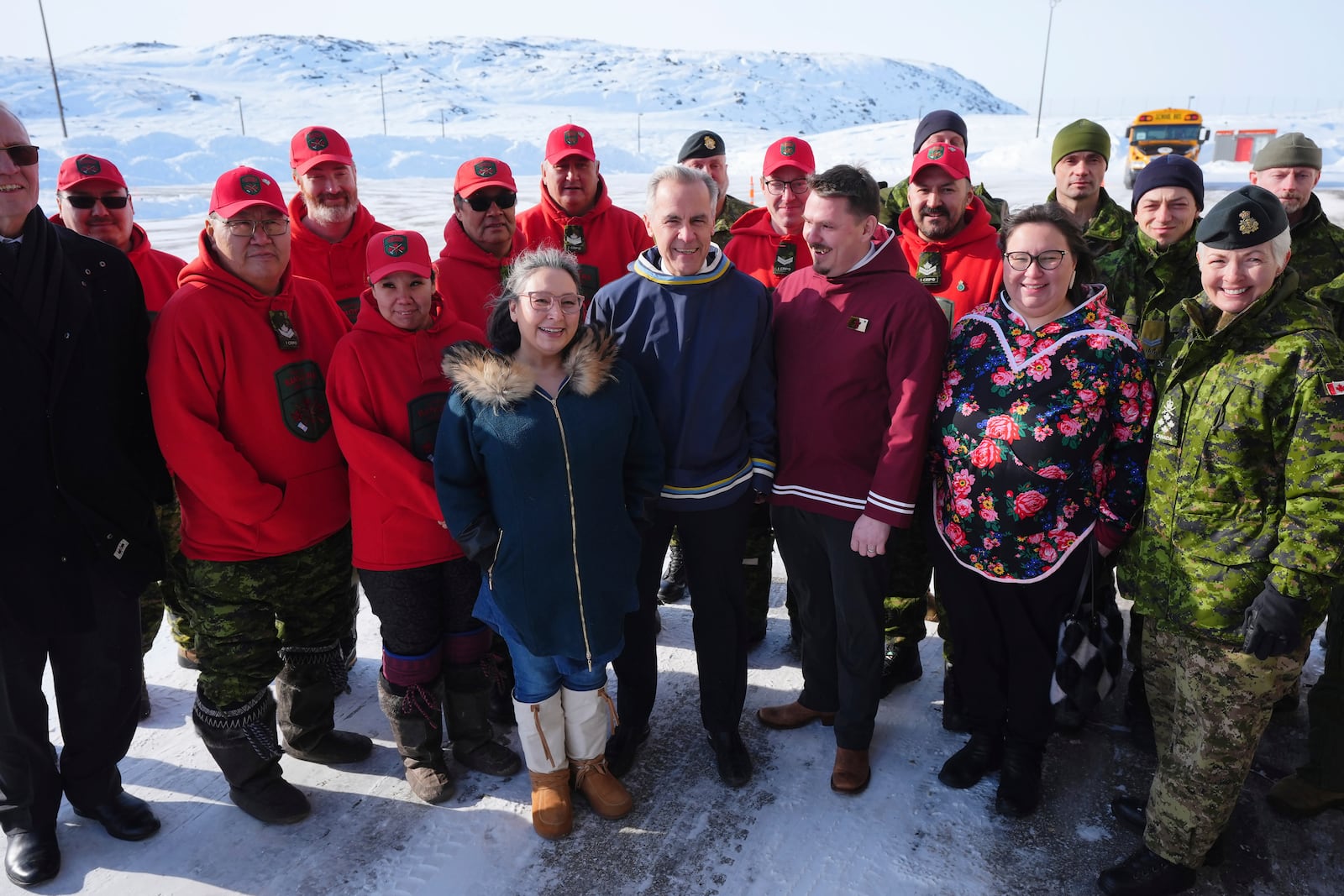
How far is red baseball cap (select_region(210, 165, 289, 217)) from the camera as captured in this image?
113 inches

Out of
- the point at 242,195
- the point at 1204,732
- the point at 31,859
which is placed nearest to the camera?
the point at 1204,732

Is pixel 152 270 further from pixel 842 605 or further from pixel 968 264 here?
pixel 968 264

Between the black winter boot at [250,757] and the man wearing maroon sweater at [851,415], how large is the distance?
2.01 m

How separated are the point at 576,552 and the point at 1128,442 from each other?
1.81 meters

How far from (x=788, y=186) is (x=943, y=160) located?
0.97 metres

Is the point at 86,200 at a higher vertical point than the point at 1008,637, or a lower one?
higher

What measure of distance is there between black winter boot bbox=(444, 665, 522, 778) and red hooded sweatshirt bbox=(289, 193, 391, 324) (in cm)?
186

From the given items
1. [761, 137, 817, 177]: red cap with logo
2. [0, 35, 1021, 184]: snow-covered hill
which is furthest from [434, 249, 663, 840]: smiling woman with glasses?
[0, 35, 1021, 184]: snow-covered hill

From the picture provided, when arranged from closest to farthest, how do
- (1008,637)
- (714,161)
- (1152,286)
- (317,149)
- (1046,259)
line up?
(1046,259)
(1008,637)
(1152,286)
(317,149)
(714,161)

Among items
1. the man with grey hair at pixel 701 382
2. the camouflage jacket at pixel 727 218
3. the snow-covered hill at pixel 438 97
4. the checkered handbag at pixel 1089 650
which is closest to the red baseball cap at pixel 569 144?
the camouflage jacket at pixel 727 218

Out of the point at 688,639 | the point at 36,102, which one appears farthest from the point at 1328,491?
the point at 36,102

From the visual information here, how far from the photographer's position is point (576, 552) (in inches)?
110

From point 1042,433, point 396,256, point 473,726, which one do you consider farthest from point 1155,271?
point 473,726

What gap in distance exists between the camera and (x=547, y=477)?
273 centimetres
